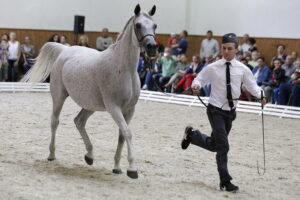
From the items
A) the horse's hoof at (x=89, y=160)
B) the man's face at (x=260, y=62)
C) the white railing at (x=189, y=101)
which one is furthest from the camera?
the man's face at (x=260, y=62)

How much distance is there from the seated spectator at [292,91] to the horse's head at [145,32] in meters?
7.92

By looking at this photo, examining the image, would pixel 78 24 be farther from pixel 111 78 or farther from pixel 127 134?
pixel 127 134

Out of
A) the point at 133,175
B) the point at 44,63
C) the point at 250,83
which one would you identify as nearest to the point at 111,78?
the point at 133,175

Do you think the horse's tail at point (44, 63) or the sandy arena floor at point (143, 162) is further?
the horse's tail at point (44, 63)

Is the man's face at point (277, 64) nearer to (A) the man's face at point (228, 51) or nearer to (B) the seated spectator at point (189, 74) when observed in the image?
(B) the seated spectator at point (189, 74)

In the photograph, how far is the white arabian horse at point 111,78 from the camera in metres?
5.56

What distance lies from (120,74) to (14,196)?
1.71 m

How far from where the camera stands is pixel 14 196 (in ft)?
15.8

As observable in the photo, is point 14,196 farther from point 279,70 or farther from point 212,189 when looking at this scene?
point 279,70

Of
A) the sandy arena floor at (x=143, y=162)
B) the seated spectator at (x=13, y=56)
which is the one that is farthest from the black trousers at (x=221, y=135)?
the seated spectator at (x=13, y=56)

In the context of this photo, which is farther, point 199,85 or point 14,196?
point 199,85

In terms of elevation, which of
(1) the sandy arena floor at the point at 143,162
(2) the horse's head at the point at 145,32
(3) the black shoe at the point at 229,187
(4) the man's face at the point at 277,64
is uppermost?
(2) the horse's head at the point at 145,32

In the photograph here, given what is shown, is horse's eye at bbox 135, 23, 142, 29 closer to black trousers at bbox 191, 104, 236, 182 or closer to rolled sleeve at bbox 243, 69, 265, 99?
black trousers at bbox 191, 104, 236, 182

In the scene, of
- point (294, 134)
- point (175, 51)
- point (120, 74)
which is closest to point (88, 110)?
point (120, 74)
